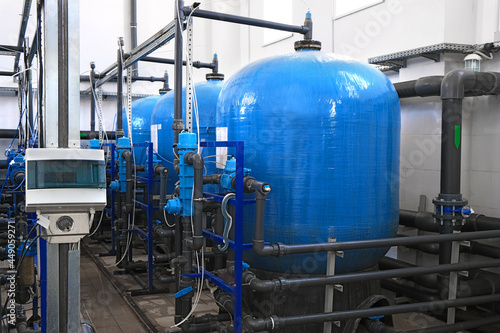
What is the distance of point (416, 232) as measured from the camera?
4.30 meters

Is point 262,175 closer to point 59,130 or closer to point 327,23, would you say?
point 59,130

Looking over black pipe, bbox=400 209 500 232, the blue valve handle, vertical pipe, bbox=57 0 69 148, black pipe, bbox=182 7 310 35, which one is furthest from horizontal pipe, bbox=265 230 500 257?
black pipe, bbox=182 7 310 35

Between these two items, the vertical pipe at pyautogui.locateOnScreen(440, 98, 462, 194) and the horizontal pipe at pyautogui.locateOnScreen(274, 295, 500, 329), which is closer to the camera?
the horizontal pipe at pyautogui.locateOnScreen(274, 295, 500, 329)

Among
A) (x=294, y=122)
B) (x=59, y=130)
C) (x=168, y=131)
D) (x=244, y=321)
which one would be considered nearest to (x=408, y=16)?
(x=294, y=122)

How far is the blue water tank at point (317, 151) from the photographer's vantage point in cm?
284

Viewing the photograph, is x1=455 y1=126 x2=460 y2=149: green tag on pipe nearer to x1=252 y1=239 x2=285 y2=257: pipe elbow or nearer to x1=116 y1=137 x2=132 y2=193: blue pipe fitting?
x1=252 y1=239 x2=285 y2=257: pipe elbow

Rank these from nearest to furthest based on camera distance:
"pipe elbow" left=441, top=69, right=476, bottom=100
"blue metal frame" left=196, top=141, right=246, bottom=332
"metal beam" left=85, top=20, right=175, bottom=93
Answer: "blue metal frame" left=196, top=141, right=246, bottom=332
"pipe elbow" left=441, top=69, right=476, bottom=100
"metal beam" left=85, top=20, right=175, bottom=93

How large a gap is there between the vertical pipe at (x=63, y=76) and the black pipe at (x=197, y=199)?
4.56 ft

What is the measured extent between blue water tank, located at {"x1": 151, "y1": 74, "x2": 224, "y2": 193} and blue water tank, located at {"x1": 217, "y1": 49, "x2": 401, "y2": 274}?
143cm

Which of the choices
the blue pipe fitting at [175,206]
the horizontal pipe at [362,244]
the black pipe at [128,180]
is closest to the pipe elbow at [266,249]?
the horizontal pipe at [362,244]

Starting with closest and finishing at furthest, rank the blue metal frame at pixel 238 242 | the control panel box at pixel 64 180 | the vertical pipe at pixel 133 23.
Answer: the control panel box at pixel 64 180 < the blue metal frame at pixel 238 242 < the vertical pipe at pixel 133 23

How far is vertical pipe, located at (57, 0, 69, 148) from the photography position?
4.74ft

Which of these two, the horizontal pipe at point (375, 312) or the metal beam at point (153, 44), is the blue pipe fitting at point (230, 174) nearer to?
the horizontal pipe at point (375, 312)

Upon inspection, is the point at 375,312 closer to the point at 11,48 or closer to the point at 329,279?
the point at 329,279
